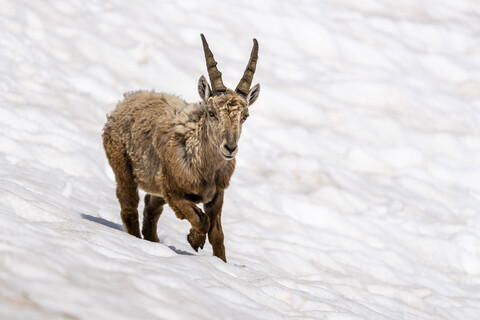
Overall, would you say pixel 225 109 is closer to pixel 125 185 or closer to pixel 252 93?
pixel 252 93

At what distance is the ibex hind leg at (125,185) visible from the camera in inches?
423

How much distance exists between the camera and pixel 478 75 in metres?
23.0

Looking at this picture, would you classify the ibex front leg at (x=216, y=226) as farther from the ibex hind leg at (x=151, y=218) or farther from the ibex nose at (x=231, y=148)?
the ibex hind leg at (x=151, y=218)

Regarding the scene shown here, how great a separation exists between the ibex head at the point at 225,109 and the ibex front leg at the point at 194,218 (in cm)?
91

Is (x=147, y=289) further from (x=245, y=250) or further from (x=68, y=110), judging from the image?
(x=68, y=110)

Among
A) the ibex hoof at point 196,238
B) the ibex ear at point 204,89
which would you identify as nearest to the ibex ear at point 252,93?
the ibex ear at point 204,89

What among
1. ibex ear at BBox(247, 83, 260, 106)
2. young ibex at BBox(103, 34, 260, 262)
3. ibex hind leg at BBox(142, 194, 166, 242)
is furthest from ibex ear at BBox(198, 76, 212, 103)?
ibex hind leg at BBox(142, 194, 166, 242)

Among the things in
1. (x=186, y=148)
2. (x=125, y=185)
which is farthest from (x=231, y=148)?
(x=125, y=185)

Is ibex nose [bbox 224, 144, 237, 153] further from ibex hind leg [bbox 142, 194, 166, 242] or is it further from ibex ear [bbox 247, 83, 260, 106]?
ibex hind leg [bbox 142, 194, 166, 242]

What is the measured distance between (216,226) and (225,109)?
1712 mm

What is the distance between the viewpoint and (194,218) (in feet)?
29.3

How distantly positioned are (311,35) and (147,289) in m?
19.2

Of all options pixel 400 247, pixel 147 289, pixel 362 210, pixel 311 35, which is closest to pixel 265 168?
pixel 362 210

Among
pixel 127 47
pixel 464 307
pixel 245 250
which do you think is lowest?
pixel 245 250
